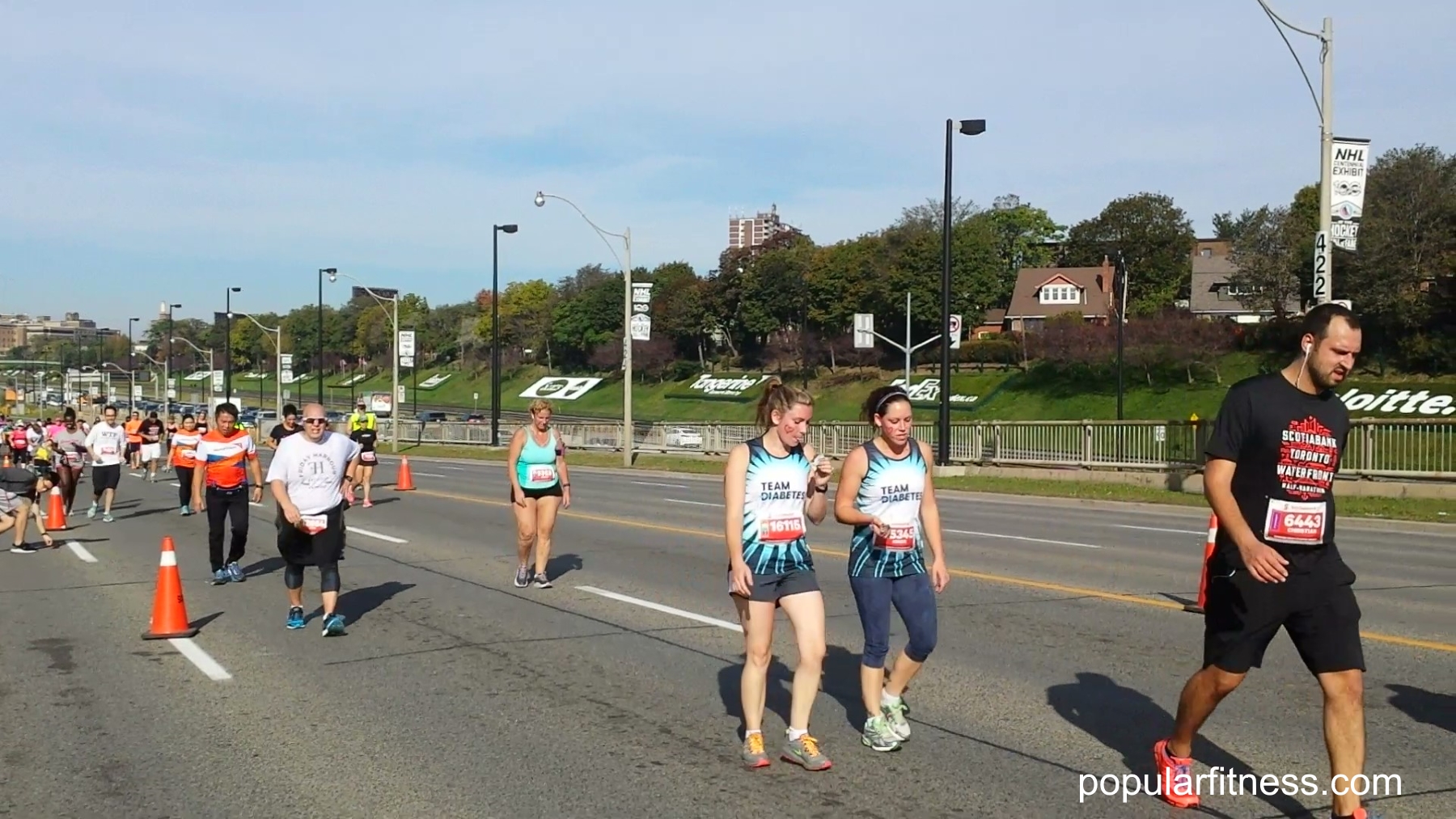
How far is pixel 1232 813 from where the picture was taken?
18.2ft

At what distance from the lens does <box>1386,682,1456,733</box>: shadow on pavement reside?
712cm

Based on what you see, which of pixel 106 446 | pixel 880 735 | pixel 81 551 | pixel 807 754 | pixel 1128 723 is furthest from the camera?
pixel 106 446

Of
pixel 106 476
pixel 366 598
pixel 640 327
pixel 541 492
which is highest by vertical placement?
pixel 640 327

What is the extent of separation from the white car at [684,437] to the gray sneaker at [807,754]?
38.9m

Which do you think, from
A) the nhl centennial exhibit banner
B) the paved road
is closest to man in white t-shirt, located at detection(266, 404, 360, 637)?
the paved road

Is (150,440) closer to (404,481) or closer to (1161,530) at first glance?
(404,481)

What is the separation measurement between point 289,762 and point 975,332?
314ft

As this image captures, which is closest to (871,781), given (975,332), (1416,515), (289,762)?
(289,762)

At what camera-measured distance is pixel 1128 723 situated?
23.4 feet

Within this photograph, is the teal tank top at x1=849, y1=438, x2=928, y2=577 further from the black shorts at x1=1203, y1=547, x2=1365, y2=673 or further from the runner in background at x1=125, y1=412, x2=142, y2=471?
the runner in background at x1=125, y1=412, x2=142, y2=471

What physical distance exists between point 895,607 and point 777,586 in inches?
22.7

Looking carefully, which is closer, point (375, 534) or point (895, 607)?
point (895, 607)

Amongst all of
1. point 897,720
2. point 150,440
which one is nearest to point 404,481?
point 150,440

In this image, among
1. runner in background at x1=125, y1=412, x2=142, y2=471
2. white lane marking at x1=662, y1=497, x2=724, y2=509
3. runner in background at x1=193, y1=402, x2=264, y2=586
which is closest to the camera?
runner in background at x1=193, y1=402, x2=264, y2=586
